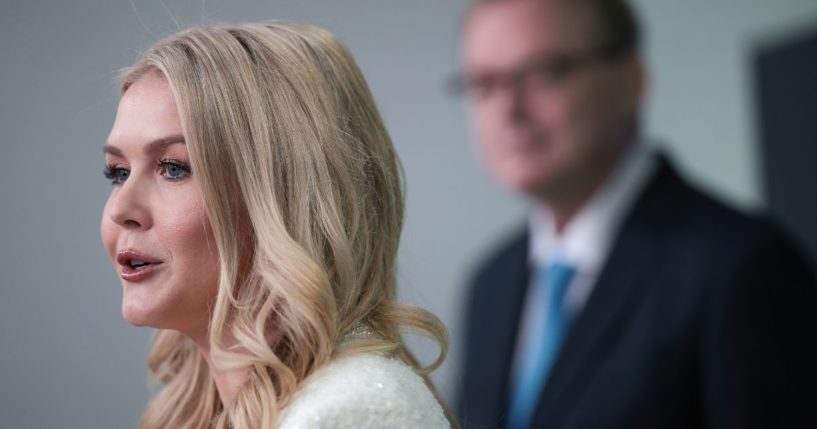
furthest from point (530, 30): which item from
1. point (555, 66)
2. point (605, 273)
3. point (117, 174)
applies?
point (117, 174)

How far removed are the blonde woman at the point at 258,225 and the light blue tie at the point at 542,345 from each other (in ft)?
2.75

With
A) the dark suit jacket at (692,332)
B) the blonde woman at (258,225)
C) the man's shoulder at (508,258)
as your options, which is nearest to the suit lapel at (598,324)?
the dark suit jacket at (692,332)

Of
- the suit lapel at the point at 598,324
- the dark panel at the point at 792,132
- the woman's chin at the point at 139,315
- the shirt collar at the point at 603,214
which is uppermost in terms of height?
the woman's chin at the point at 139,315

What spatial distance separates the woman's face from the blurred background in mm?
223

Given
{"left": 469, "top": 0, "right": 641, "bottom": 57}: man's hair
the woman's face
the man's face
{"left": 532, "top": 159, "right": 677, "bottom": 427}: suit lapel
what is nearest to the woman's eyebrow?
the woman's face

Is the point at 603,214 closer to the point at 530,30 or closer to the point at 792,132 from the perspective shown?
the point at 530,30

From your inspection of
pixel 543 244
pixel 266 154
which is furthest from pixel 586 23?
pixel 266 154

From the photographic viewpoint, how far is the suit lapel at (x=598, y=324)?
211cm

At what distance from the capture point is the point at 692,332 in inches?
80.9

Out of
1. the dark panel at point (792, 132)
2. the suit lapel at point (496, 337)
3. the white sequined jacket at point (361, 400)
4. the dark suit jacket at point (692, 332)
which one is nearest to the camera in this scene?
the white sequined jacket at point (361, 400)

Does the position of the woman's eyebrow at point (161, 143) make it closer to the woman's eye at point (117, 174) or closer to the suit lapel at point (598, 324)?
the woman's eye at point (117, 174)

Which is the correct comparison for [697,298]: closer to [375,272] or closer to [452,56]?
[375,272]

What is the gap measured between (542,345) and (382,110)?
2.07ft

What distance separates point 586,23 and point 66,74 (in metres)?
Result: 1.34
